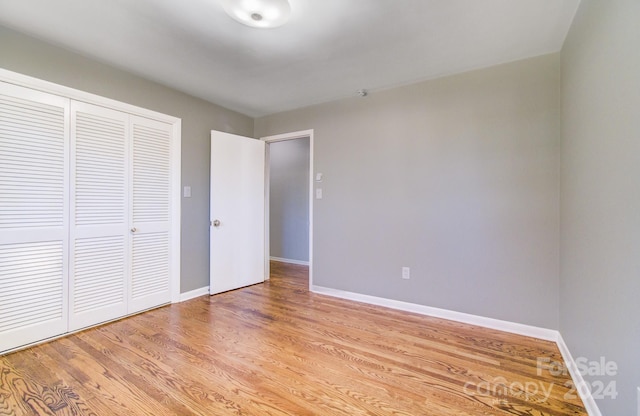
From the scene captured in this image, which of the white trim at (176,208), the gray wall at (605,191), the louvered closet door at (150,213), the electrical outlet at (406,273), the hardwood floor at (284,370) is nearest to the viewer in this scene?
the gray wall at (605,191)

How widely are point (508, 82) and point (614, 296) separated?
2.03 m

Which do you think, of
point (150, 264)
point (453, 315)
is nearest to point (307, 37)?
point (150, 264)

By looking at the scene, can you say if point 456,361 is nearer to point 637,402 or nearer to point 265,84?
point 637,402

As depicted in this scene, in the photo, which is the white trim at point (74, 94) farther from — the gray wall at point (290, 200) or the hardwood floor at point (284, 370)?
the gray wall at point (290, 200)

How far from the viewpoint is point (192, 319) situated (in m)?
2.72

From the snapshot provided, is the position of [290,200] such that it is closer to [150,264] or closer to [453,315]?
[150,264]

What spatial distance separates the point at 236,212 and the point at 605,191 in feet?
11.5

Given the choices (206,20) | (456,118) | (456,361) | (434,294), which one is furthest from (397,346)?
(206,20)

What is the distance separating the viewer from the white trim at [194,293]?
3.28 meters

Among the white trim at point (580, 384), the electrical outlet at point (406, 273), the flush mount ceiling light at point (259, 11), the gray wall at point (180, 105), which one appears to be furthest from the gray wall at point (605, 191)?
the gray wall at point (180, 105)

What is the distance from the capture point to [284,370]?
1879 mm

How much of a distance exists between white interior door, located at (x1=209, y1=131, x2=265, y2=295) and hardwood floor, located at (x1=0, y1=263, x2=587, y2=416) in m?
0.90

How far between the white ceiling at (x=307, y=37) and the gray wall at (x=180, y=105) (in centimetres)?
12

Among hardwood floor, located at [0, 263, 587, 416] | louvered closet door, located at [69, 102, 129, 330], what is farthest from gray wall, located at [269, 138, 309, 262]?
louvered closet door, located at [69, 102, 129, 330]
